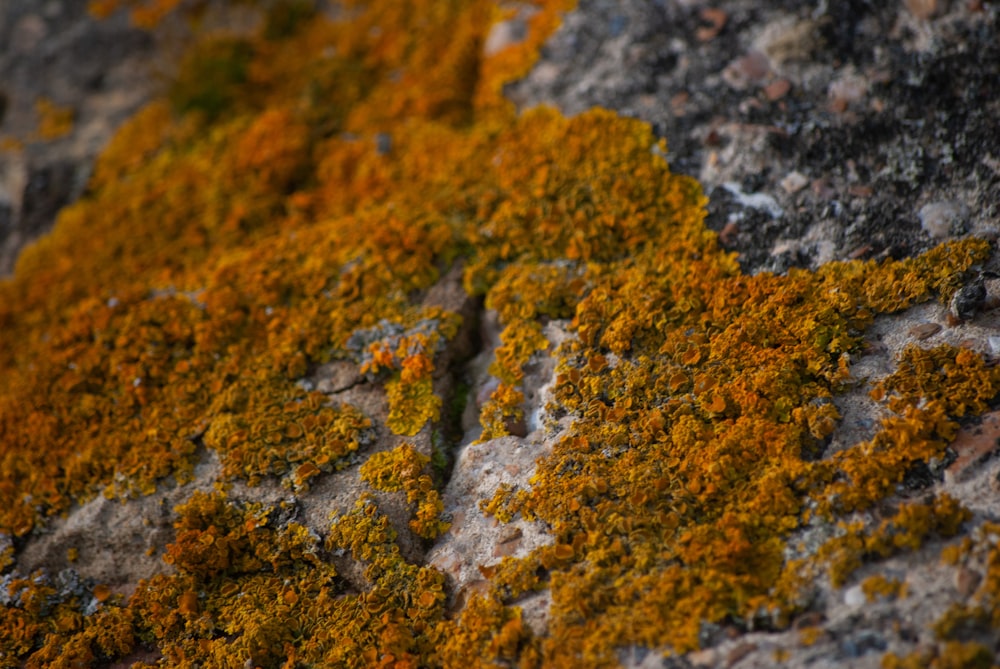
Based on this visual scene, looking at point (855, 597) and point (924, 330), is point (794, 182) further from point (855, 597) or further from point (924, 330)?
point (855, 597)

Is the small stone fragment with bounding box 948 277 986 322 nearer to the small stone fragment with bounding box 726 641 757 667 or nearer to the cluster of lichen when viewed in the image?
the cluster of lichen

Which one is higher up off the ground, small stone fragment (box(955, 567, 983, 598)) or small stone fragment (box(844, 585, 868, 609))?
small stone fragment (box(844, 585, 868, 609))

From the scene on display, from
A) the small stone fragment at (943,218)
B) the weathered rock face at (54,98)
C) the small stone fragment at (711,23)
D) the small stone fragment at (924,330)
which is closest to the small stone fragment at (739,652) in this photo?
the small stone fragment at (924,330)

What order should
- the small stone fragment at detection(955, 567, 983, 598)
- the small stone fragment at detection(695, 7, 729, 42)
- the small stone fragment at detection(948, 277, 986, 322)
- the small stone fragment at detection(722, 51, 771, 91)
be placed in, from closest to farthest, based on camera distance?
the small stone fragment at detection(955, 567, 983, 598), the small stone fragment at detection(948, 277, 986, 322), the small stone fragment at detection(722, 51, 771, 91), the small stone fragment at detection(695, 7, 729, 42)

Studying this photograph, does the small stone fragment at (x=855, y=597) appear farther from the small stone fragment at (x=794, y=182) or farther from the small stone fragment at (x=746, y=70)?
the small stone fragment at (x=746, y=70)

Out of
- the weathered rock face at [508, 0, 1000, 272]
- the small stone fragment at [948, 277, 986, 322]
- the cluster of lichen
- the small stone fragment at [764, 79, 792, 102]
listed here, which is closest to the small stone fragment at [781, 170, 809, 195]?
the weathered rock face at [508, 0, 1000, 272]

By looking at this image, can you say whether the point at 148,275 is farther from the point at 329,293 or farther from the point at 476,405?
the point at 476,405
